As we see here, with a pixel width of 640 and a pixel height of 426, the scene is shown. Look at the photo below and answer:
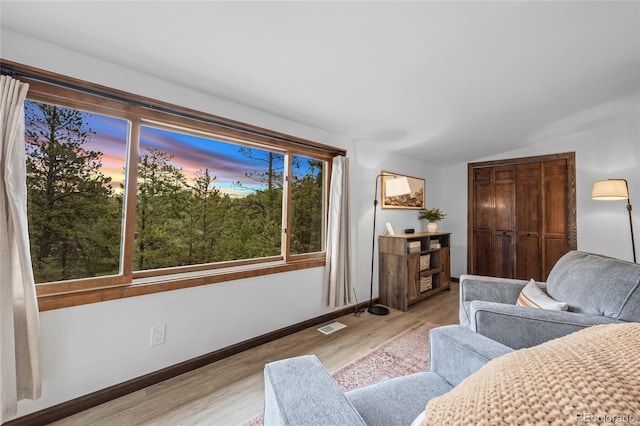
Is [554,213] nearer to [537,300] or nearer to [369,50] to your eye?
[537,300]

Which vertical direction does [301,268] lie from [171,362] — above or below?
above

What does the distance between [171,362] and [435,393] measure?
1.85 meters

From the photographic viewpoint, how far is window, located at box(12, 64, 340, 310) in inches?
63.6

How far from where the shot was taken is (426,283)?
149 inches

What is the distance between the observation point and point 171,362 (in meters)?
1.96

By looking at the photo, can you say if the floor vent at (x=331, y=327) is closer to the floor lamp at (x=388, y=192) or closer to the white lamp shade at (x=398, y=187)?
the floor lamp at (x=388, y=192)

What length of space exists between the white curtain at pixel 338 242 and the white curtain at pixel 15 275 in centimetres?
228

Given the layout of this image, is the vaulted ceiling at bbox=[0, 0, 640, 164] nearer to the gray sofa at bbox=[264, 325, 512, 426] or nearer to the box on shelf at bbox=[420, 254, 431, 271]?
the gray sofa at bbox=[264, 325, 512, 426]

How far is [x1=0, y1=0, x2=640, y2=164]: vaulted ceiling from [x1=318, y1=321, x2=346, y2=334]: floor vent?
87.6 inches

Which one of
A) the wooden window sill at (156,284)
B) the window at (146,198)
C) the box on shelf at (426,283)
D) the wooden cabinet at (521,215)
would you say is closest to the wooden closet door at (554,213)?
the wooden cabinet at (521,215)

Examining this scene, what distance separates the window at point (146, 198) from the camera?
1.62 metres

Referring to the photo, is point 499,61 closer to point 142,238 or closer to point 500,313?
point 500,313

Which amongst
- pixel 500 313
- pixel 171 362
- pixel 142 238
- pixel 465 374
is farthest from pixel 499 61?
pixel 171 362

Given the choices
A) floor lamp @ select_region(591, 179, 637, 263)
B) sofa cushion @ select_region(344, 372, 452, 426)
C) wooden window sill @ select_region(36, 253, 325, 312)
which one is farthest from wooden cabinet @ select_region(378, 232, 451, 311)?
sofa cushion @ select_region(344, 372, 452, 426)
